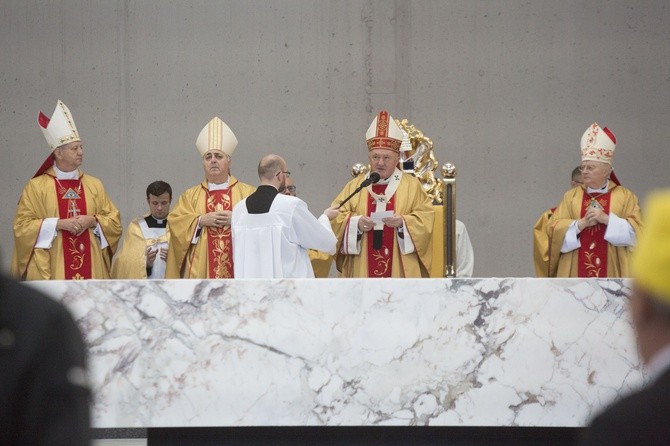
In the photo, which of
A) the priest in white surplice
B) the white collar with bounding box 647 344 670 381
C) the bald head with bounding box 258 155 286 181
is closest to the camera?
the white collar with bounding box 647 344 670 381

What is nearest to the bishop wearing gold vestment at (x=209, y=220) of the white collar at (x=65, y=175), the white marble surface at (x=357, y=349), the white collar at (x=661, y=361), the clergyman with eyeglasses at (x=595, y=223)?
the white collar at (x=65, y=175)

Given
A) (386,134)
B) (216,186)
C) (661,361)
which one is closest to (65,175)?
(216,186)

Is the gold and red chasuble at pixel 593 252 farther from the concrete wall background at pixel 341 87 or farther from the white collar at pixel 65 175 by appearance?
the white collar at pixel 65 175

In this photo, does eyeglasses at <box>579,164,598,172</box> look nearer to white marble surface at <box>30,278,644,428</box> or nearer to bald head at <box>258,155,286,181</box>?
bald head at <box>258,155,286,181</box>

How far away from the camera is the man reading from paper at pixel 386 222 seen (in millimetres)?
7230

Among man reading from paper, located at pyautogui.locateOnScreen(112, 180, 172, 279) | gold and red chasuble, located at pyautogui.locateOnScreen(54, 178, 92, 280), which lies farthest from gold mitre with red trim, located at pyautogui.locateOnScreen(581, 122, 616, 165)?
gold and red chasuble, located at pyautogui.locateOnScreen(54, 178, 92, 280)

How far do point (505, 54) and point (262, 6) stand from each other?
217 centimetres

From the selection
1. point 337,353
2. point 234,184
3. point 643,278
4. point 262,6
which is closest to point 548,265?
point 234,184

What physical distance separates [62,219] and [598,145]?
138 inches

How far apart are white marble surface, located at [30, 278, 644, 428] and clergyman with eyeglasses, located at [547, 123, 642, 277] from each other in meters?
2.03

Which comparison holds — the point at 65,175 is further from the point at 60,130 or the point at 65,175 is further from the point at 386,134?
the point at 386,134

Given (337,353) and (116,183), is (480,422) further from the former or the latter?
(116,183)

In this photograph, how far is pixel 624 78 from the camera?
32.9 ft

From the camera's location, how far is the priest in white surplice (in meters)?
6.43
